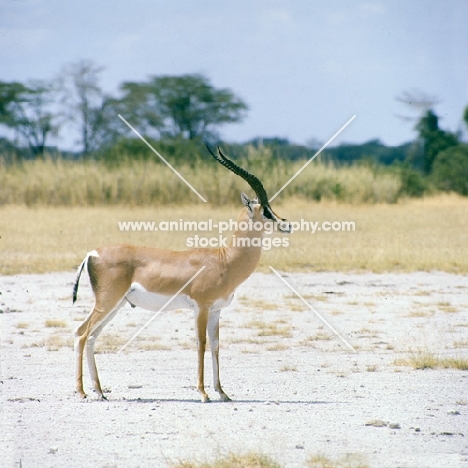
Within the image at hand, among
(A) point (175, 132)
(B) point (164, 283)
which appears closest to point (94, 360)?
(B) point (164, 283)

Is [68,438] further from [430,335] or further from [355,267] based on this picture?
[355,267]

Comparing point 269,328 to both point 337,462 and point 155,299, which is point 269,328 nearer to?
point 155,299

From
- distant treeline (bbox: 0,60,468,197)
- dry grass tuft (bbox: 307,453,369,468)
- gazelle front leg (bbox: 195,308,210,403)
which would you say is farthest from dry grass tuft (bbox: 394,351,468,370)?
distant treeline (bbox: 0,60,468,197)

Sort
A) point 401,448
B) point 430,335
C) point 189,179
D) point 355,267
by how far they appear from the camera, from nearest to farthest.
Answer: point 401,448 < point 430,335 < point 355,267 < point 189,179

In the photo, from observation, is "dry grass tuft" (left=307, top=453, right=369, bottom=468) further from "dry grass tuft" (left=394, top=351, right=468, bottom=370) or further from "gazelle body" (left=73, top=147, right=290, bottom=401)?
"dry grass tuft" (left=394, top=351, right=468, bottom=370)

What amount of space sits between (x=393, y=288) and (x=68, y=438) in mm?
7811

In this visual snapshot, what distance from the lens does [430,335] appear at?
9.82m

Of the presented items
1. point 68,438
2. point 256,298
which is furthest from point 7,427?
point 256,298

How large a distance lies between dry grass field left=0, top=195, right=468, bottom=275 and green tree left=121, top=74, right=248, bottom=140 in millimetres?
9782

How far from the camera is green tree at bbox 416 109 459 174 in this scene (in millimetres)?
34938

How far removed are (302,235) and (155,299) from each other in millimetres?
12218

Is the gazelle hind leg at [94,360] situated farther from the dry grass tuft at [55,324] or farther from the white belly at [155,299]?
the dry grass tuft at [55,324]

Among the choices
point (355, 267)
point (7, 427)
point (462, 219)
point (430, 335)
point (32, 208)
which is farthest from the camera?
point (32, 208)

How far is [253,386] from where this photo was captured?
7.56 meters
